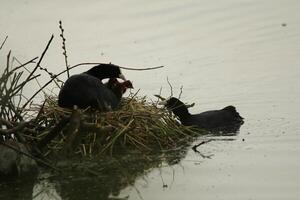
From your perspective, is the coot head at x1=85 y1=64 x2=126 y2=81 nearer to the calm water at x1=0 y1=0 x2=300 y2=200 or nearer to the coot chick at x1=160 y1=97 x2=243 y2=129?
the coot chick at x1=160 y1=97 x2=243 y2=129

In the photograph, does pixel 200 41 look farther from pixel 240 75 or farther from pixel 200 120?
pixel 200 120

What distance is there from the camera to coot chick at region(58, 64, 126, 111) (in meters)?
9.15

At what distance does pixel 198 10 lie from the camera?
19.7 meters

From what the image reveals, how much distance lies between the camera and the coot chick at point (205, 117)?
405 inches

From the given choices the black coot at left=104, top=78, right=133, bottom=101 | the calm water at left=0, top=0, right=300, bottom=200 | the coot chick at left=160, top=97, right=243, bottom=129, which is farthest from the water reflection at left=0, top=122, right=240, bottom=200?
the coot chick at left=160, top=97, right=243, bottom=129

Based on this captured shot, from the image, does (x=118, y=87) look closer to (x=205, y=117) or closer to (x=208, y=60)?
(x=205, y=117)

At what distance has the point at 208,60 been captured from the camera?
15.1 meters

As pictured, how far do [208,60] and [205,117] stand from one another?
4624 millimetres

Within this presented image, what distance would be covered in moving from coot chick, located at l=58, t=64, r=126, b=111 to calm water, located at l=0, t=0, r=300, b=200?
1.22 meters

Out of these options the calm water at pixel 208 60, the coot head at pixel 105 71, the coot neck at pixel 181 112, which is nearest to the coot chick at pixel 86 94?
the coot head at pixel 105 71

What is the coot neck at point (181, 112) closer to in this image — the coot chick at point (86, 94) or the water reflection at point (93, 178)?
the coot chick at point (86, 94)

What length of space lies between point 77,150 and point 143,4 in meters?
12.6

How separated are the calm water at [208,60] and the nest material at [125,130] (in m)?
0.49

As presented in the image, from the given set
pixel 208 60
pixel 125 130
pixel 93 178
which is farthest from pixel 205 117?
pixel 208 60
